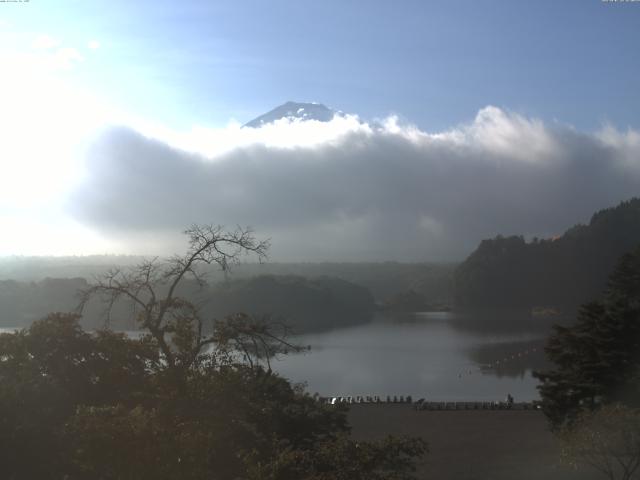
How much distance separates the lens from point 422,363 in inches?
1088

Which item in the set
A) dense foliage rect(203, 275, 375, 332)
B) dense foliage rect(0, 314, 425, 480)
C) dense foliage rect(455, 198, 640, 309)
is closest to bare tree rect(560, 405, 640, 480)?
dense foliage rect(0, 314, 425, 480)

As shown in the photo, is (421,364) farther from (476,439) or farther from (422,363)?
(476,439)

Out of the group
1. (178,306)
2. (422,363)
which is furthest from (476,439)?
(422,363)

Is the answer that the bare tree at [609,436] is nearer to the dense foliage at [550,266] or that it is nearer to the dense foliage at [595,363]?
the dense foliage at [595,363]

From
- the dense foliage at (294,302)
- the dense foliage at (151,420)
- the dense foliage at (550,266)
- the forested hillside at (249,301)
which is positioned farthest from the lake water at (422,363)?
the dense foliage at (550,266)

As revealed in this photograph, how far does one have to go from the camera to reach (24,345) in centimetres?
782

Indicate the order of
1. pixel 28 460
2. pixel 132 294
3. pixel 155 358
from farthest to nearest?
pixel 155 358
pixel 132 294
pixel 28 460

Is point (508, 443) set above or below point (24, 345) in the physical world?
below

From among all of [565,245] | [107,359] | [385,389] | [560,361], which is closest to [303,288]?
[565,245]

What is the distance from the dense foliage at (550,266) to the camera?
58.2 m

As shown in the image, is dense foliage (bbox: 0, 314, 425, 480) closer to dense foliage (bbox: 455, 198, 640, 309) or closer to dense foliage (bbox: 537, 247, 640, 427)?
dense foliage (bbox: 537, 247, 640, 427)

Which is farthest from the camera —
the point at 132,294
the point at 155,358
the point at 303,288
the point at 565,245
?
the point at 565,245

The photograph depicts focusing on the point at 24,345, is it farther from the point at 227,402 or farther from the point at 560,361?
Answer: the point at 560,361

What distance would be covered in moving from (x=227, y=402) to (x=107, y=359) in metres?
2.87
